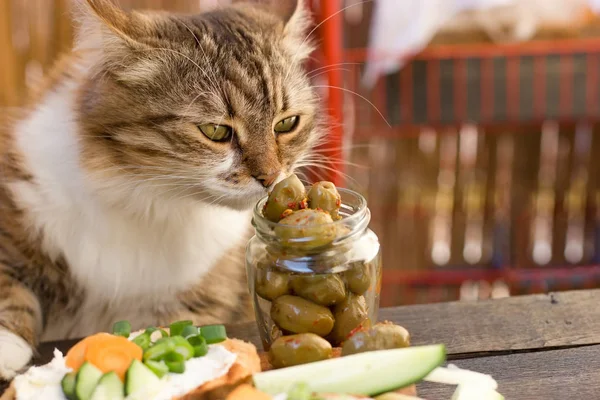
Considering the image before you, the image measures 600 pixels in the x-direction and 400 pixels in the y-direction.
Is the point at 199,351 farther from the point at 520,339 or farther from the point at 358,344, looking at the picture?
the point at 520,339

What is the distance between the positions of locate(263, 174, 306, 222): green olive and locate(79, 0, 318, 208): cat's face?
0.19 metres

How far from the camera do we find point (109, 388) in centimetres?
80

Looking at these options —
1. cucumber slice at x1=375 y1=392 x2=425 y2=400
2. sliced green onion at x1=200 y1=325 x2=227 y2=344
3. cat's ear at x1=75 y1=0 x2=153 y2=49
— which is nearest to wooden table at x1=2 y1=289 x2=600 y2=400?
cucumber slice at x1=375 y1=392 x2=425 y2=400

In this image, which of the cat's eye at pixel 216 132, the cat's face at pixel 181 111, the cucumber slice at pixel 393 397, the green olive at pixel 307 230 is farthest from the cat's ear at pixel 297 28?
the cucumber slice at pixel 393 397

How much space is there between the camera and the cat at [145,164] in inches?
46.2

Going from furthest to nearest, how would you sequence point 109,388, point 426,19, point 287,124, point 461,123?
point 461,123 → point 426,19 → point 287,124 → point 109,388

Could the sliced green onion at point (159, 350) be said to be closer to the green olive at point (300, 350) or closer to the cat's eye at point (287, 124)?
the green olive at point (300, 350)

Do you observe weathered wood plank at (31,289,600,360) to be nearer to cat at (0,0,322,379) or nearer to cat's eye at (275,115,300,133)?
cat at (0,0,322,379)

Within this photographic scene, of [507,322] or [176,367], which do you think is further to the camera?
[507,322]

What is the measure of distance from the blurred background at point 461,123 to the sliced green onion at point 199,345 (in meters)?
0.96

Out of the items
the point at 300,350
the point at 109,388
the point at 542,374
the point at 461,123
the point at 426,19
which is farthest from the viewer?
the point at 461,123

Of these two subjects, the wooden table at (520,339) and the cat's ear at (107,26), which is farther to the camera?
the cat's ear at (107,26)

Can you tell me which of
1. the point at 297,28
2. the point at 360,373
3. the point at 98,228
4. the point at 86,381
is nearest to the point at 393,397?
the point at 360,373

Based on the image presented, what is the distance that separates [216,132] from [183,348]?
423mm
